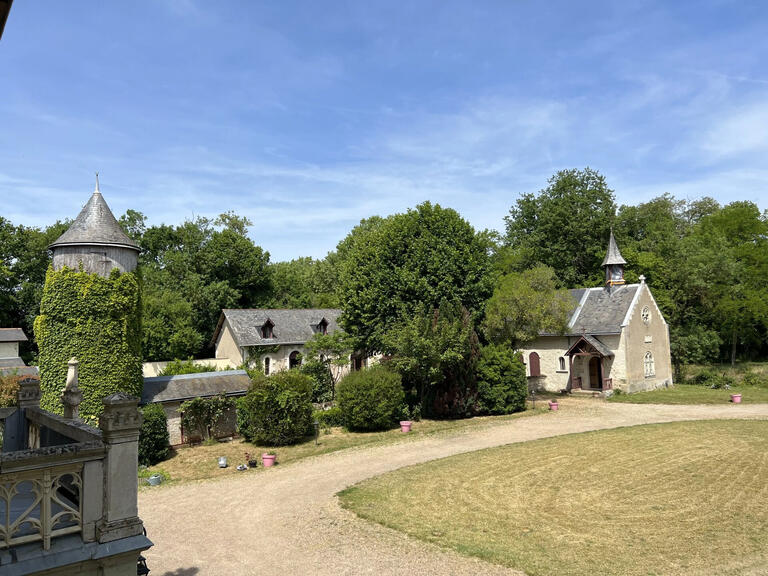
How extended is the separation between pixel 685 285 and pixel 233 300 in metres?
40.1

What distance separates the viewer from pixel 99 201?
21.6 m

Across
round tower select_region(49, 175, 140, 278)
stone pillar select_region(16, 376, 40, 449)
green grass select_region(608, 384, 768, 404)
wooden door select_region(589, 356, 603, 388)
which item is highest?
round tower select_region(49, 175, 140, 278)

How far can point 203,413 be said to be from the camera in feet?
76.6

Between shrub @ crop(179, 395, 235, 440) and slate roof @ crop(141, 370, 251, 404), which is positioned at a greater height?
slate roof @ crop(141, 370, 251, 404)

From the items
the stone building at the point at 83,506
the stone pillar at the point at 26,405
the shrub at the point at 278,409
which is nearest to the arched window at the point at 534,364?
the shrub at the point at 278,409

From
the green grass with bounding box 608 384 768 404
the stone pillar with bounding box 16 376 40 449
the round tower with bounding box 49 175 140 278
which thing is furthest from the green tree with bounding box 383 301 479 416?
the stone pillar with bounding box 16 376 40 449

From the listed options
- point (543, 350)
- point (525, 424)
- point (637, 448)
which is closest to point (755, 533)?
point (637, 448)

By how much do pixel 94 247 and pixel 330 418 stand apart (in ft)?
43.1

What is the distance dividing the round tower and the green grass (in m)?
27.9

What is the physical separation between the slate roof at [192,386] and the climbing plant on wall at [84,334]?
2.07 m

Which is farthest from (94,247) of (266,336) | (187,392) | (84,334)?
(266,336)

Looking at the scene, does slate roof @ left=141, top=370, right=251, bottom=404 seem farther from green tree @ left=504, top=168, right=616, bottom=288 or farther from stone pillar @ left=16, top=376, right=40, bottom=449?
green tree @ left=504, top=168, right=616, bottom=288

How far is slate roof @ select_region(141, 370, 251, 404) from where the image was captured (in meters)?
22.7

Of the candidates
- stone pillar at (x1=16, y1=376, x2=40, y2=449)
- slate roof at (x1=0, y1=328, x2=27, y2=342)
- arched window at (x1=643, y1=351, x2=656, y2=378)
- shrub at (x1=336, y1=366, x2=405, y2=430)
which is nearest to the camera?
stone pillar at (x1=16, y1=376, x2=40, y2=449)
